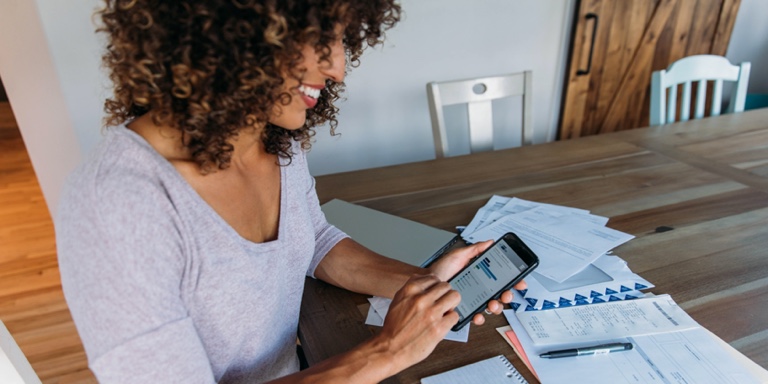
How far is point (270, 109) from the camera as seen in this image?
0.65m

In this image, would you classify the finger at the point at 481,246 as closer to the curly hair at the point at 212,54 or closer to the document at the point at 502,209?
the document at the point at 502,209

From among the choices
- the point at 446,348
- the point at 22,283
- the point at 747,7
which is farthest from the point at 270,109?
the point at 747,7

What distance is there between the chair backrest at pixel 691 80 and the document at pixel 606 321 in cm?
128

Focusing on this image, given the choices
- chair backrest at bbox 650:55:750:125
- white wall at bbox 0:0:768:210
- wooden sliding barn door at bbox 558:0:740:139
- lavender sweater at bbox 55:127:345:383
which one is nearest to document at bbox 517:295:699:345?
lavender sweater at bbox 55:127:345:383

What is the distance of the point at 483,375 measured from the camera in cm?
76

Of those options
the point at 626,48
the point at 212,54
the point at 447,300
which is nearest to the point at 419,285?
the point at 447,300

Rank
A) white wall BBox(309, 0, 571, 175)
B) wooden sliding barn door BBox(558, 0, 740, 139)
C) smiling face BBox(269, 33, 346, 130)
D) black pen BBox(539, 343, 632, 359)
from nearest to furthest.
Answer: smiling face BBox(269, 33, 346, 130), black pen BBox(539, 343, 632, 359), white wall BBox(309, 0, 571, 175), wooden sliding barn door BBox(558, 0, 740, 139)

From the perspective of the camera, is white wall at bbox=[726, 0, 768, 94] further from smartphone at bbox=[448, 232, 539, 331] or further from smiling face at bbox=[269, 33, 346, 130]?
smiling face at bbox=[269, 33, 346, 130]

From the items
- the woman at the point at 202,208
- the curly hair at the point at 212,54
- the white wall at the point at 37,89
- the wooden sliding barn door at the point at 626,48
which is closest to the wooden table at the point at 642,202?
the woman at the point at 202,208

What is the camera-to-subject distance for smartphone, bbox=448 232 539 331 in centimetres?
80

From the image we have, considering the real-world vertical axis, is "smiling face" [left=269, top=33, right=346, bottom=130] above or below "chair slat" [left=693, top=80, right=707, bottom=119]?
above

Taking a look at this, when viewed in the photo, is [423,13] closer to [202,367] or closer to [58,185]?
[58,185]

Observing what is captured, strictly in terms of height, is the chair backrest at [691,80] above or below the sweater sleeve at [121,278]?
below

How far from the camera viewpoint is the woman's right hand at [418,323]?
26.6 inches
